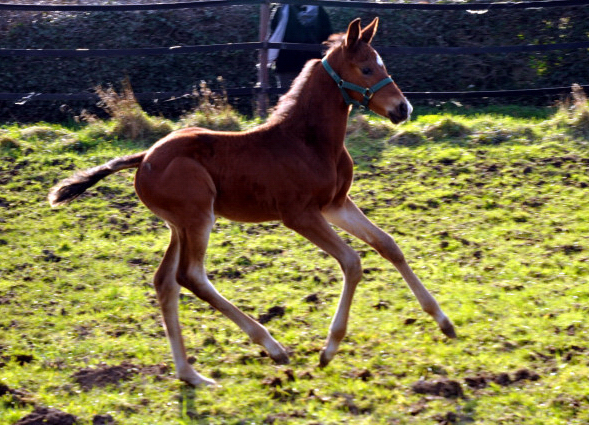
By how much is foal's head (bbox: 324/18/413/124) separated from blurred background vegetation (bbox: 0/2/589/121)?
6039 mm

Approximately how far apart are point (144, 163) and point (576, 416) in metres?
2.67

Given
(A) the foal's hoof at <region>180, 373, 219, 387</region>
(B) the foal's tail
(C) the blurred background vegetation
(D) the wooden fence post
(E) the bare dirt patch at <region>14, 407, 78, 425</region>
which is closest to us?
(E) the bare dirt patch at <region>14, 407, 78, 425</region>

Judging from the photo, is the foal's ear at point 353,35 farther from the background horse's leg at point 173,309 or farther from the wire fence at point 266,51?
the wire fence at point 266,51

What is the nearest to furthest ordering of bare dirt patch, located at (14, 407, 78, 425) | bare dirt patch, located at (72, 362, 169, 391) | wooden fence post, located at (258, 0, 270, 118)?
bare dirt patch, located at (14, 407, 78, 425), bare dirt patch, located at (72, 362, 169, 391), wooden fence post, located at (258, 0, 270, 118)

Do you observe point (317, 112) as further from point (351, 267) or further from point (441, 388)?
point (441, 388)

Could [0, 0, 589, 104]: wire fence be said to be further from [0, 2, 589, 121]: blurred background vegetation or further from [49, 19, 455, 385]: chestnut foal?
[49, 19, 455, 385]: chestnut foal

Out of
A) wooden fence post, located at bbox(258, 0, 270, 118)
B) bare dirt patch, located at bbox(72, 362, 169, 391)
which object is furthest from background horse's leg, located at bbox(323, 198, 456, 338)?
wooden fence post, located at bbox(258, 0, 270, 118)

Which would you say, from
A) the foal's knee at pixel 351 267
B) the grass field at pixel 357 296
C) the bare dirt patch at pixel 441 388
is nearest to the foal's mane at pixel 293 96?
the foal's knee at pixel 351 267

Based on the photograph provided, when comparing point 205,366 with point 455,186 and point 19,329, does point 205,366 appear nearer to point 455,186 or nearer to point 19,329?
point 19,329

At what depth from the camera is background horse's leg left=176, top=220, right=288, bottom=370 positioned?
14.5ft

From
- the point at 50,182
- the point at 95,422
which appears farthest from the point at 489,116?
the point at 95,422

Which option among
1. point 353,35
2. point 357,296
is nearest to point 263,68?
point 357,296

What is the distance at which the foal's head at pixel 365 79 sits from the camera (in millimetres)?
4652

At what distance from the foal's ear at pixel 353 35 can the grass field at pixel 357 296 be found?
1727 mm
